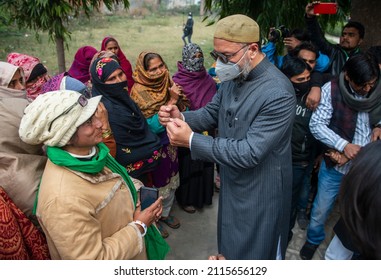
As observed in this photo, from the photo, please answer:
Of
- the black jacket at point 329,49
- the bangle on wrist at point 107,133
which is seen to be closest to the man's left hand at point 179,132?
the bangle on wrist at point 107,133

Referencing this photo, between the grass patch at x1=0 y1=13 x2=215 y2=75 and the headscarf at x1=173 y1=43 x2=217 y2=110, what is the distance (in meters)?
7.46

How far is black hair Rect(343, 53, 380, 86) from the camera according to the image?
233 cm

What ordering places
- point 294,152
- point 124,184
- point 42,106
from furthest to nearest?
point 294,152 < point 124,184 < point 42,106

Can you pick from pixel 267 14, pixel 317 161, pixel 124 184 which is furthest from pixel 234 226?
pixel 267 14

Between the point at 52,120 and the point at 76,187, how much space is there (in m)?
0.32

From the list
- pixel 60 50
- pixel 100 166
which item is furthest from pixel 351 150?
pixel 60 50

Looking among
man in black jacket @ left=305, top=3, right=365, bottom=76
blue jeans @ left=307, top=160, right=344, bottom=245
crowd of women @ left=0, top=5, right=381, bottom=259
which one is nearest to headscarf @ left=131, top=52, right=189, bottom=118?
crowd of women @ left=0, top=5, right=381, bottom=259

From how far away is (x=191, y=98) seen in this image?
11.1 ft

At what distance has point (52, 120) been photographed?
4.63 ft

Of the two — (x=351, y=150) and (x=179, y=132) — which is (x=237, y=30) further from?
(x=351, y=150)

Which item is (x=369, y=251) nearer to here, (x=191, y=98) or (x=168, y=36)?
(x=191, y=98)

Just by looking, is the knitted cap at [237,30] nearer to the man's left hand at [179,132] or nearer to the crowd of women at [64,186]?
the man's left hand at [179,132]
